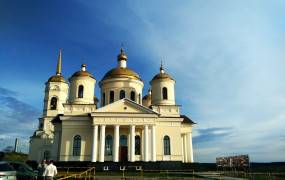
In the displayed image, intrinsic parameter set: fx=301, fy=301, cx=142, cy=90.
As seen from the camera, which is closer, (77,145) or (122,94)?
(77,145)

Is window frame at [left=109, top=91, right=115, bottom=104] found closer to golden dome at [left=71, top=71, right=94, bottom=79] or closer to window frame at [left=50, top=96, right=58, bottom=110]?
golden dome at [left=71, top=71, right=94, bottom=79]

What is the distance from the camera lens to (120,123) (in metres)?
33.5

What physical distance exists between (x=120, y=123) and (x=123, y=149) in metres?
3.72

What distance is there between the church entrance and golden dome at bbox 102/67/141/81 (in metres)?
8.19

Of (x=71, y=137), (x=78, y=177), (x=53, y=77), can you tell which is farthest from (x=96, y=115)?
(x=53, y=77)

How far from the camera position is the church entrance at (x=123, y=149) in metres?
34.8

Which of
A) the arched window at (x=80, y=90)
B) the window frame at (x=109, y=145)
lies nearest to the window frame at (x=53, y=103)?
the arched window at (x=80, y=90)

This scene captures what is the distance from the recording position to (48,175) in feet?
43.3

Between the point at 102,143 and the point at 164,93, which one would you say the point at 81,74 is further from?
the point at 164,93

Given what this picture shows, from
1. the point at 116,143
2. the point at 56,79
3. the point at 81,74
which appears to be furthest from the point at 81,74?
the point at 56,79

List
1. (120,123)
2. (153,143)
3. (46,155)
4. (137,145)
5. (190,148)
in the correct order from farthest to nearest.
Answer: (46,155) < (190,148) < (137,145) < (120,123) < (153,143)

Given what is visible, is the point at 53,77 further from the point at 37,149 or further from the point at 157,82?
the point at 157,82

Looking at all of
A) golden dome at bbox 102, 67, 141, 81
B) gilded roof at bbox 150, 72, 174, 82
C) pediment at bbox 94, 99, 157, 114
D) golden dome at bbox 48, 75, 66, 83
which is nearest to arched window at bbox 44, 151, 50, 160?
golden dome at bbox 48, 75, 66, 83

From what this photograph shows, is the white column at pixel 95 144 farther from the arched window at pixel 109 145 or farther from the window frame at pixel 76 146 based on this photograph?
the window frame at pixel 76 146
